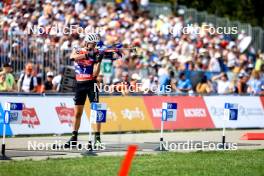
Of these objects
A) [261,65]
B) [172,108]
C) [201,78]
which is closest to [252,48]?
[261,65]

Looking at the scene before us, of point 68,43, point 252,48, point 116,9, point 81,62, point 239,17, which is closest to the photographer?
point 81,62

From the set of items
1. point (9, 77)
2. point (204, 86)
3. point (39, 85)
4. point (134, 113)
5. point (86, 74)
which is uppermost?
point (86, 74)

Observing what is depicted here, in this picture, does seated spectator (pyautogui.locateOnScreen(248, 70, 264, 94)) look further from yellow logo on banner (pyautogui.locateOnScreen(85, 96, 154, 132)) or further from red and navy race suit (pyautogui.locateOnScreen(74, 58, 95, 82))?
red and navy race suit (pyautogui.locateOnScreen(74, 58, 95, 82))

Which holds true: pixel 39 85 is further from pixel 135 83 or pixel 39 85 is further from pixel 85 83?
pixel 85 83

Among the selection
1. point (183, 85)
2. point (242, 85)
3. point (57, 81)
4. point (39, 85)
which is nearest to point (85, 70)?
point (39, 85)

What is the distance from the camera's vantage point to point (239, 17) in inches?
1676

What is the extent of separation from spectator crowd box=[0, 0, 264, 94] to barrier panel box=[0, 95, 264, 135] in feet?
2.91

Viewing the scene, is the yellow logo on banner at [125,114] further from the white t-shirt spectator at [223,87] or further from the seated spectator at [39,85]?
the white t-shirt spectator at [223,87]

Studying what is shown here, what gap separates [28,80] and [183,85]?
578 centimetres

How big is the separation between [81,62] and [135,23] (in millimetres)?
13455

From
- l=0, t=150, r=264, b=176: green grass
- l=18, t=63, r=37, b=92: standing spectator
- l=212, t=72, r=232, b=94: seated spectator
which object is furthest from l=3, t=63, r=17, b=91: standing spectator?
l=212, t=72, r=232, b=94: seated spectator

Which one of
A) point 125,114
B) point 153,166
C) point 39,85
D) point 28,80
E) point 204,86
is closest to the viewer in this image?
point 153,166

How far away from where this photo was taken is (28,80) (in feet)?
71.7

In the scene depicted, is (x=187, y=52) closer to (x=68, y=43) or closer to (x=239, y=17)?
(x=68, y=43)
